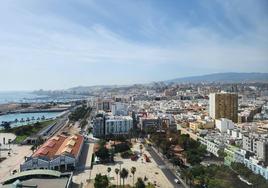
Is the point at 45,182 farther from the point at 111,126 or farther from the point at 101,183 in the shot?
the point at 111,126

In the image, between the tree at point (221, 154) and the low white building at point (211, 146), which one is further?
the low white building at point (211, 146)

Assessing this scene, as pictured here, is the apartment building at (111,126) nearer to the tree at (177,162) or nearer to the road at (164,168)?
the road at (164,168)

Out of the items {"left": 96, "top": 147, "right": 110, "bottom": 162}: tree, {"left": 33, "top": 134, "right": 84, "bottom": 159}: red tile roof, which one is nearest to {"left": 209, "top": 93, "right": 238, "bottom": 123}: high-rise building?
{"left": 33, "top": 134, "right": 84, "bottom": 159}: red tile roof

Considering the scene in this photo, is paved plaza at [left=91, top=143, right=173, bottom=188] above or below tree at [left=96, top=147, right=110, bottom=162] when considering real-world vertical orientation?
below

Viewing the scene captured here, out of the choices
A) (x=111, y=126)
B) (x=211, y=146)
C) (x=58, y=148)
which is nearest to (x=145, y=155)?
(x=211, y=146)

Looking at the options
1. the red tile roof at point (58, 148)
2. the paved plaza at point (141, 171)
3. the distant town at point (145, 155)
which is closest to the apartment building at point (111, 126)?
the distant town at point (145, 155)

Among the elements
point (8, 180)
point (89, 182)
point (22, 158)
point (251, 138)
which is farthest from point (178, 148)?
point (8, 180)

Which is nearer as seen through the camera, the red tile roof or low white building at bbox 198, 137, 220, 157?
the red tile roof

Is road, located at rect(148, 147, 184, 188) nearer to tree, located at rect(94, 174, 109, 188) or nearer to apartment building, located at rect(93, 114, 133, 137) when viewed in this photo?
tree, located at rect(94, 174, 109, 188)
